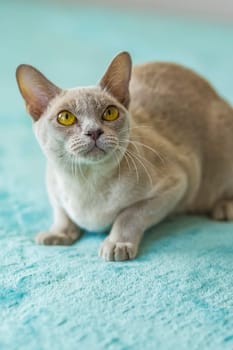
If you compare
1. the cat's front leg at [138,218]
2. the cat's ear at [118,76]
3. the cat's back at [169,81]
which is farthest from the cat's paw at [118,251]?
the cat's back at [169,81]

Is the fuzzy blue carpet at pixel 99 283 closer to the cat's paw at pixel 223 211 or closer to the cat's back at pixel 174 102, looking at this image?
the cat's paw at pixel 223 211

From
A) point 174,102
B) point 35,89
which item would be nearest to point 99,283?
point 35,89

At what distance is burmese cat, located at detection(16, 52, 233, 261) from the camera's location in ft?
4.56

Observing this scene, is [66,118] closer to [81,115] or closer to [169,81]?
[81,115]

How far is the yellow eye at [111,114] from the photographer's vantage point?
1407 millimetres

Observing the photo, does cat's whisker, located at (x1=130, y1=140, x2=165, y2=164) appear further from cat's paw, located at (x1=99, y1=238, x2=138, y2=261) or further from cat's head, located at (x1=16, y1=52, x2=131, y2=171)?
cat's paw, located at (x1=99, y1=238, x2=138, y2=261)

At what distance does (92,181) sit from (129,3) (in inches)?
126

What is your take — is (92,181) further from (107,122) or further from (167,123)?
(167,123)


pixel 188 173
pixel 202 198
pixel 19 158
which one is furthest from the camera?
pixel 19 158

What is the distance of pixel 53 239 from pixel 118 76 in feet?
1.46

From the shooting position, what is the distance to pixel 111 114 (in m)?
1.42

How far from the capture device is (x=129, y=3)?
14.4ft

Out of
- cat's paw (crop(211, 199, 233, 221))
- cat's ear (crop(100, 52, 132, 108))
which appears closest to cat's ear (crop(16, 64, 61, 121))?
cat's ear (crop(100, 52, 132, 108))

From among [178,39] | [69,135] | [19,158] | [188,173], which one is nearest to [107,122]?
[69,135]
